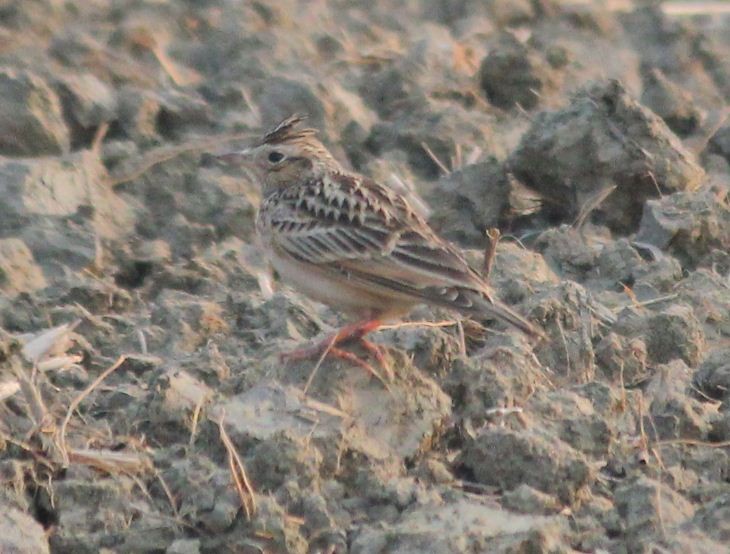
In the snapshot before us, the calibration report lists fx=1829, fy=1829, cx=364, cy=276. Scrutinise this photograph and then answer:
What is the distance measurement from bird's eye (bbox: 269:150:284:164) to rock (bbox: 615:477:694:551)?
2471mm

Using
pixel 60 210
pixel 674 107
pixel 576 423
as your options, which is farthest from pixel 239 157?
pixel 674 107

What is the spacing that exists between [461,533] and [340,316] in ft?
8.34

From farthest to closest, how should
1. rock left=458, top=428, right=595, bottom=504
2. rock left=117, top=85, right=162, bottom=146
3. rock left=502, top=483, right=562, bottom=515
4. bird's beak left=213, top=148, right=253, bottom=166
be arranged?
rock left=117, top=85, right=162, bottom=146 → bird's beak left=213, top=148, right=253, bottom=166 → rock left=458, top=428, right=595, bottom=504 → rock left=502, top=483, right=562, bottom=515

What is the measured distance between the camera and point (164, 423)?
268 inches

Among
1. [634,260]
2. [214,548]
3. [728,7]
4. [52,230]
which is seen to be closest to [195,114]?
[52,230]

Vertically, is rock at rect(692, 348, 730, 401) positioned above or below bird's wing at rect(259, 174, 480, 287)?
below

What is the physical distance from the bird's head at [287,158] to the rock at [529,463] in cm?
191

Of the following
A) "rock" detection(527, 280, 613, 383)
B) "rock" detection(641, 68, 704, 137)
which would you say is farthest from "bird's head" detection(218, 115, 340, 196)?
"rock" detection(641, 68, 704, 137)

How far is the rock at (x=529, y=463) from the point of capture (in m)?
6.50

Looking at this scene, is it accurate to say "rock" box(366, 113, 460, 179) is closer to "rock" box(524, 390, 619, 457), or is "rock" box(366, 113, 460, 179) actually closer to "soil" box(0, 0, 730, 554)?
"soil" box(0, 0, 730, 554)

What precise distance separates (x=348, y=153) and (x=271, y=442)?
446 centimetres

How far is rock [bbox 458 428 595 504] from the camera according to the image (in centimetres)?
650

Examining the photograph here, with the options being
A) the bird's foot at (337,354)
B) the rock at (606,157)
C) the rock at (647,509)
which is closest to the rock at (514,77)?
the rock at (606,157)

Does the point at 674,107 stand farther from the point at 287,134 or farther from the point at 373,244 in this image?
the point at 373,244
